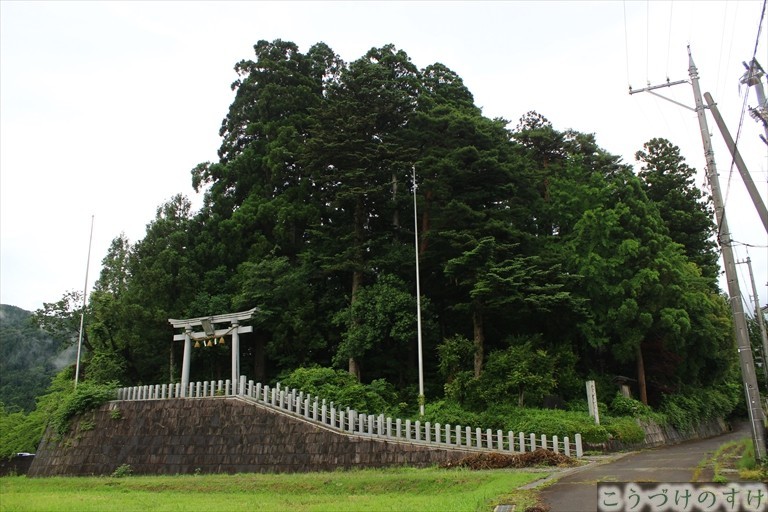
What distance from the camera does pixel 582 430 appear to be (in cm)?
1814

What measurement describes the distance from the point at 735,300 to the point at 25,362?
69.3m

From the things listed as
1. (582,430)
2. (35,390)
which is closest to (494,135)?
(582,430)

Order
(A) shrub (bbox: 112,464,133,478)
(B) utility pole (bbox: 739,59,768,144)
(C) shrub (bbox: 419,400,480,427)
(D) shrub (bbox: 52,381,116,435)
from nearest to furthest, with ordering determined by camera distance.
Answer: (B) utility pole (bbox: 739,59,768,144)
(C) shrub (bbox: 419,400,480,427)
(A) shrub (bbox: 112,464,133,478)
(D) shrub (bbox: 52,381,116,435)

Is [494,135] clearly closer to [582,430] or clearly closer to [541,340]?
[541,340]

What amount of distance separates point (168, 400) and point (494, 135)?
58.1ft

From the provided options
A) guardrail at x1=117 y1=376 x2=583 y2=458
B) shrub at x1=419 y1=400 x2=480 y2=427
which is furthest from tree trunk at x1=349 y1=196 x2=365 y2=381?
shrub at x1=419 y1=400 x2=480 y2=427

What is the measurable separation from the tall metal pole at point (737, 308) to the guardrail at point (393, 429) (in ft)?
17.6

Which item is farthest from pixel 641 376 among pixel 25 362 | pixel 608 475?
pixel 25 362

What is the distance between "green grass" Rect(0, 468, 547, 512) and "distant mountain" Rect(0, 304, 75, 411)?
46.4 m

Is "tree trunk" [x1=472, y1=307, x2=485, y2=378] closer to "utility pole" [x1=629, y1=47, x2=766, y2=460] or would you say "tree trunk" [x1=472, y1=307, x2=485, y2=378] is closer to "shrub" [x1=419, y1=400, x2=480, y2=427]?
"shrub" [x1=419, y1=400, x2=480, y2=427]

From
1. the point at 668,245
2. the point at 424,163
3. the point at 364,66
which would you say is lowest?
the point at 668,245

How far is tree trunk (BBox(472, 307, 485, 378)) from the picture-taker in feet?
74.4

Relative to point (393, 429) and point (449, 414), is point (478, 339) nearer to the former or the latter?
point (449, 414)

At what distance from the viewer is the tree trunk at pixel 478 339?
74.4 feet
